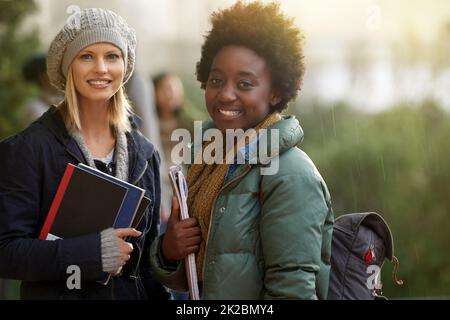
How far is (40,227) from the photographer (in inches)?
94.2

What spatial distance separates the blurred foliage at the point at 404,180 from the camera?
685 centimetres

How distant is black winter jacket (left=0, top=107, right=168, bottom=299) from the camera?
2.29 meters

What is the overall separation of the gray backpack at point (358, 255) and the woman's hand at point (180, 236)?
43 centimetres

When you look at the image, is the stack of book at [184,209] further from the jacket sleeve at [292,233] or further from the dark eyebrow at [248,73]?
the dark eyebrow at [248,73]

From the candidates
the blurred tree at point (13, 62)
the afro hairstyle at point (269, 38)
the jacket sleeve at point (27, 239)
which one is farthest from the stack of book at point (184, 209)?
the blurred tree at point (13, 62)

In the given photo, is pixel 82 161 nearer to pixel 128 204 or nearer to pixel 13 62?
pixel 128 204

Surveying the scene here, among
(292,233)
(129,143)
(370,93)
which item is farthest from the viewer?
(370,93)

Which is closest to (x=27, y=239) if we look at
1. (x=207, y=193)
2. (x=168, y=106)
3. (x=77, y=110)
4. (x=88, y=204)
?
(x=88, y=204)

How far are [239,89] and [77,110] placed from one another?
21.4 inches

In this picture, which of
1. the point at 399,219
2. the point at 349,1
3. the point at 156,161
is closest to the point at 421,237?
the point at 399,219

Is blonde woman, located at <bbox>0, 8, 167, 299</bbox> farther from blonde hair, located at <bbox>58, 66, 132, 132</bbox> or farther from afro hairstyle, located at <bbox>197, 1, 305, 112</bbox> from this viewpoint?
afro hairstyle, located at <bbox>197, 1, 305, 112</bbox>

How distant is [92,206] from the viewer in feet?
7.79

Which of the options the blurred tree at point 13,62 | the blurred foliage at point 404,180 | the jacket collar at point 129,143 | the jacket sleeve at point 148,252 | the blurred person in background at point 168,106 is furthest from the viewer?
the blurred foliage at point 404,180

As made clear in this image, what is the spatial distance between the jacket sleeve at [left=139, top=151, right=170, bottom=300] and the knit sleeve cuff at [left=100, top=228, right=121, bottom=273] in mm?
298
